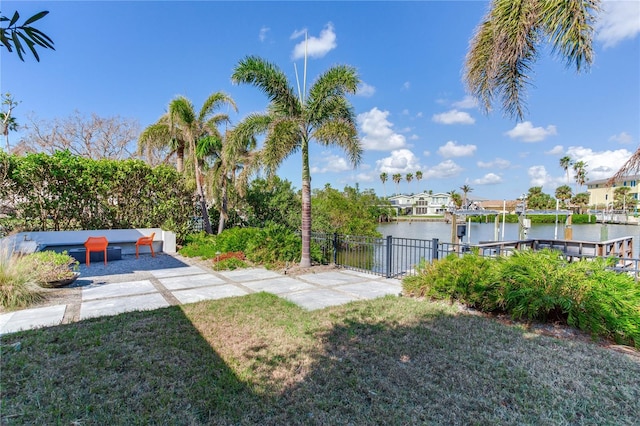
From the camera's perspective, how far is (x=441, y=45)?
803 cm

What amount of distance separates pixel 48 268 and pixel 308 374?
5.22 meters

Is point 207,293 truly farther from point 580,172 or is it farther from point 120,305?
point 580,172

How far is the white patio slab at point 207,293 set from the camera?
522 cm

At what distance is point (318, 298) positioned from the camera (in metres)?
5.29

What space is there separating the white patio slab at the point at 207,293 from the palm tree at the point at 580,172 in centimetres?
4680

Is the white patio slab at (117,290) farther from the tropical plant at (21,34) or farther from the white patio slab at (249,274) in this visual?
the tropical plant at (21,34)

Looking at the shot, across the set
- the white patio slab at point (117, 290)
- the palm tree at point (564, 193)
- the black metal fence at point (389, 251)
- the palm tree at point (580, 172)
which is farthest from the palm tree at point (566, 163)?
the white patio slab at point (117, 290)

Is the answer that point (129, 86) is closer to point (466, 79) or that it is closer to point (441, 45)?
point (441, 45)

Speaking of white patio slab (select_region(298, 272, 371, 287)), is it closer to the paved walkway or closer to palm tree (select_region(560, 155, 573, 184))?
the paved walkway

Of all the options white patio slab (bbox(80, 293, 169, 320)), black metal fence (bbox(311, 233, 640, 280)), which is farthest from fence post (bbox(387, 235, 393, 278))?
white patio slab (bbox(80, 293, 169, 320))

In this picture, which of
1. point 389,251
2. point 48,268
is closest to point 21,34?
point 48,268

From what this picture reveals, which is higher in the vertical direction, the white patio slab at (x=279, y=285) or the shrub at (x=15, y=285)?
the shrub at (x=15, y=285)

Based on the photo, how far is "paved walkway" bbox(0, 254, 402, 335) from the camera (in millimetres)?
4363

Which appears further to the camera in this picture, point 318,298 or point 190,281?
point 190,281
